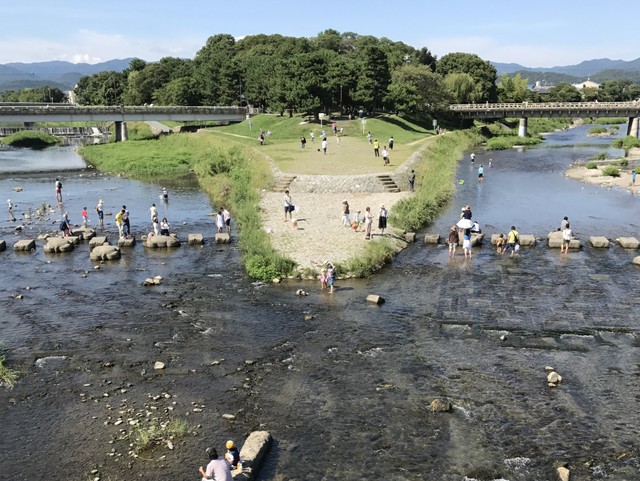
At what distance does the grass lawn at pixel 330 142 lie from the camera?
172 ft

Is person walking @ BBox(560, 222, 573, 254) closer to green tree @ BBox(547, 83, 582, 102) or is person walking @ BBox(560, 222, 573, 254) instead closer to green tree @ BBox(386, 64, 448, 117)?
green tree @ BBox(386, 64, 448, 117)

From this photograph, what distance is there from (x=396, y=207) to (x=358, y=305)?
1604cm

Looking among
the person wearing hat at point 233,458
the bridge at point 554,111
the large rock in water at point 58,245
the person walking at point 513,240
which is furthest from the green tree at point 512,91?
the person wearing hat at point 233,458

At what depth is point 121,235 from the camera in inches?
1441

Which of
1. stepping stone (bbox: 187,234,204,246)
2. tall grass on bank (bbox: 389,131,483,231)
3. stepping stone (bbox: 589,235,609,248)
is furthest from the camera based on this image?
tall grass on bank (bbox: 389,131,483,231)

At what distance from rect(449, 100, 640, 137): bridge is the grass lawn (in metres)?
21.8

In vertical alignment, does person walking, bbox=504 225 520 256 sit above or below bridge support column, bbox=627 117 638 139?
below

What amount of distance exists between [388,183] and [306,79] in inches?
1643

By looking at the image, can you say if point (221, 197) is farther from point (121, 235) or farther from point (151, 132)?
point (151, 132)

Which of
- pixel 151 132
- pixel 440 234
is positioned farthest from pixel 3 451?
pixel 151 132

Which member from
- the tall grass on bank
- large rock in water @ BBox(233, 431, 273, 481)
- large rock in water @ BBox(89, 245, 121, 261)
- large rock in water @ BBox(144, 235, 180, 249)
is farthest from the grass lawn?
large rock in water @ BBox(233, 431, 273, 481)

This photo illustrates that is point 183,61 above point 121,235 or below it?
above

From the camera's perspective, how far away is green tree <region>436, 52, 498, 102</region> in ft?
460

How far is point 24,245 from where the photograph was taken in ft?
113
